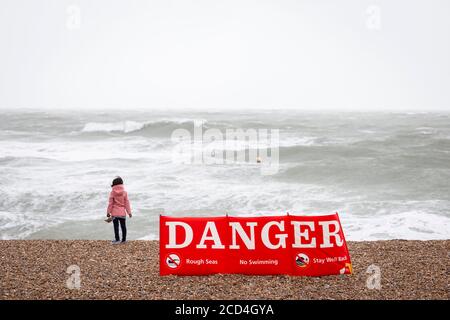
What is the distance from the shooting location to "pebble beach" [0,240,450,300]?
6.19 m

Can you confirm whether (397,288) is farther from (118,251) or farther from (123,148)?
(123,148)

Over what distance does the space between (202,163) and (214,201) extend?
10892mm

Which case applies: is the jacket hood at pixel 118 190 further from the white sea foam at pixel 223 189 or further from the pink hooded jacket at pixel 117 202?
the white sea foam at pixel 223 189

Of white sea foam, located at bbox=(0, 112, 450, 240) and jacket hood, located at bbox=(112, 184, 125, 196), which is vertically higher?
jacket hood, located at bbox=(112, 184, 125, 196)

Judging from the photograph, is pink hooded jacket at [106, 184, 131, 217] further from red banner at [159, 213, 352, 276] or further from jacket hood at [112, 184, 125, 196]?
red banner at [159, 213, 352, 276]

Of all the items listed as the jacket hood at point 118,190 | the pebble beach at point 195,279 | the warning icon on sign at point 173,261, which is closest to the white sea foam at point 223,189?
the jacket hood at point 118,190

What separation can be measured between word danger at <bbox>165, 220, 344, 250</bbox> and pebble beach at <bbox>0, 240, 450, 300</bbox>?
0.54 m

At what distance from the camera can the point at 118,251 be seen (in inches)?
338

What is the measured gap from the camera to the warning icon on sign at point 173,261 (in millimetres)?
7040

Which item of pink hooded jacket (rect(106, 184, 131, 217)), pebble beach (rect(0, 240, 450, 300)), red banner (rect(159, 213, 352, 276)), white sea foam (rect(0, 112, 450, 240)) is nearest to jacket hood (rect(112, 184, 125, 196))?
pink hooded jacket (rect(106, 184, 131, 217))

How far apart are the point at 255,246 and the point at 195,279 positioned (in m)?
1.15

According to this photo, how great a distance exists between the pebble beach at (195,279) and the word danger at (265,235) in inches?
21.3

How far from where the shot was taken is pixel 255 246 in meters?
7.02

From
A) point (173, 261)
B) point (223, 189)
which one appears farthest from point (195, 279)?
point (223, 189)
